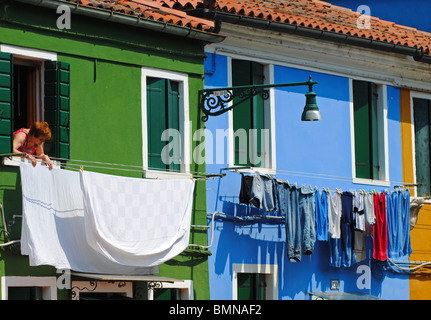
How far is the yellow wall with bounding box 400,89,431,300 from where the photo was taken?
2208cm

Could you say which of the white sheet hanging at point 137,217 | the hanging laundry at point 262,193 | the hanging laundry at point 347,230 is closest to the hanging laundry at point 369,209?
the hanging laundry at point 347,230

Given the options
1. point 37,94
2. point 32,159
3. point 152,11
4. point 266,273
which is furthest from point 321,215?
point 32,159

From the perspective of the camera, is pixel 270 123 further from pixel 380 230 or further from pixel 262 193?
pixel 380 230

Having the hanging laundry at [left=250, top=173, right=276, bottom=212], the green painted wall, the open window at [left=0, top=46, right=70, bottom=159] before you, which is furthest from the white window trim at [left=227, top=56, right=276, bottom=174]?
the open window at [left=0, top=46, right=70, bottom=159]

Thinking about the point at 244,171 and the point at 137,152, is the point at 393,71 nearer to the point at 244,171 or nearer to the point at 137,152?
the point at 244,171

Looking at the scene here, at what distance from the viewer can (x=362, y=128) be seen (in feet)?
71.1

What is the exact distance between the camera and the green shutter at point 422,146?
22.6 metres

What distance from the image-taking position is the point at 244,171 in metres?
19.4

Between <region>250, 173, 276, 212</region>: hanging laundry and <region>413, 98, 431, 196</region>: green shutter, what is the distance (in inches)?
171

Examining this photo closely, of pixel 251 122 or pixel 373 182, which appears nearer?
pixel 251 122

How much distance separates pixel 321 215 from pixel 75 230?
4.81 m

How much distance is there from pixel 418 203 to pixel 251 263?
3.92m

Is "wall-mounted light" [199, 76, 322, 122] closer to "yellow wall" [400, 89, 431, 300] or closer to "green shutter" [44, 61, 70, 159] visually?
"green shutter" [44, 61, 70, 159]
